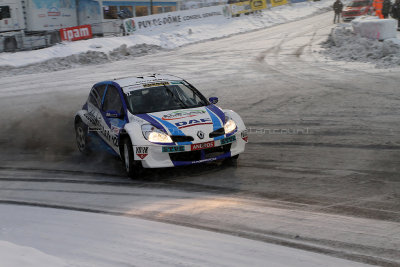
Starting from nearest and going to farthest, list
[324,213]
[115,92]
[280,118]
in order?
[324,213], [115,92], [280,118]

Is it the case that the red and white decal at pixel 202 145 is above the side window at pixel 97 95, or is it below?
below

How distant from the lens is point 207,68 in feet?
66.9

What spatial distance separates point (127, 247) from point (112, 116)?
367 cm

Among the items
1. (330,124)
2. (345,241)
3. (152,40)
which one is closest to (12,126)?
(330,124)

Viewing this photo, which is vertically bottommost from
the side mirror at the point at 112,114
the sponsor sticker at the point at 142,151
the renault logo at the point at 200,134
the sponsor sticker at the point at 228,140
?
the sponsor sticker at the point at 142,151

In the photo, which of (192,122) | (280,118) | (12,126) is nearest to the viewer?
(192,122)

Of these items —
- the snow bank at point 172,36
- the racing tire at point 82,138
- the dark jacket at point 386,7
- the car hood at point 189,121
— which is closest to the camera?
the car hood at point 189,121

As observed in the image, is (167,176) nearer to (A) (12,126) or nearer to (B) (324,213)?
(B) (324,213)

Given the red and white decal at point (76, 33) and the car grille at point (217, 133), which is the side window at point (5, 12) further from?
the car grille at point (217, 133)

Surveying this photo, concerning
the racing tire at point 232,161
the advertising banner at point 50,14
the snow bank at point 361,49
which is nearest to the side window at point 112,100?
the racing tire at point 232,161

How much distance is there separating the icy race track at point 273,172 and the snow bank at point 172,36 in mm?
8757

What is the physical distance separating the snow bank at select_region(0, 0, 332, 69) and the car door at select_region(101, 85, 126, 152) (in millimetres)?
16297

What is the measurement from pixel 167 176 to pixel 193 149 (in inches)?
25.5

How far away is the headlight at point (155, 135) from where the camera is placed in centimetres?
699
